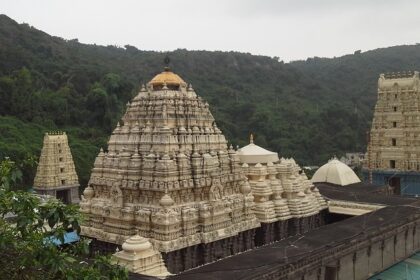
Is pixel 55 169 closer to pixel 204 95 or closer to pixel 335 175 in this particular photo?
pixel 335 175

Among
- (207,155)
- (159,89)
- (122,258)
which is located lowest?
(122,258)

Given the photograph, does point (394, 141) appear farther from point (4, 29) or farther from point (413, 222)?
point (4, 29)

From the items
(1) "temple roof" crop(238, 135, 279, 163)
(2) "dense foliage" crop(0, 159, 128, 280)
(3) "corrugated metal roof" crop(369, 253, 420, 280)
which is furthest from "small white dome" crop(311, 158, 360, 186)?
(2) "dense foliage" crop(0, 159, 128, 280)

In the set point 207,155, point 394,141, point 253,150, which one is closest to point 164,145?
point 207,155

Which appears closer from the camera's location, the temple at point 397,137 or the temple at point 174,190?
the temple at point 174,190

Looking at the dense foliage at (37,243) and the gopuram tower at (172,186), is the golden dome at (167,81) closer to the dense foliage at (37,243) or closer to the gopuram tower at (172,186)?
the gopuram tower at (172,186)

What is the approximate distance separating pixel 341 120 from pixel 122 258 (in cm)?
5681

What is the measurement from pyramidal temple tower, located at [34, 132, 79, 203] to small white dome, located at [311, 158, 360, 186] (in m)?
15.1

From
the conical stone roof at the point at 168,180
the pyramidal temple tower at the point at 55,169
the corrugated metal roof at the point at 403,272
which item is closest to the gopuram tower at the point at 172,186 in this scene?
the conical stone roof at the point at 168,180

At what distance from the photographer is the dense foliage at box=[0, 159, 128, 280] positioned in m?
6.06

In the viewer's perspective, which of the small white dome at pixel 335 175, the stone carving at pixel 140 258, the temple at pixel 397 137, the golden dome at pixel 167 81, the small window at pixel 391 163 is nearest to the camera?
the stone carving at pixel 140 258

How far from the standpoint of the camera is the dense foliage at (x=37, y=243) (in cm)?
606

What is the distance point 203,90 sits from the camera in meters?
78.4

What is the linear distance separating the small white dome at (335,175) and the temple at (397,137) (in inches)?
109
